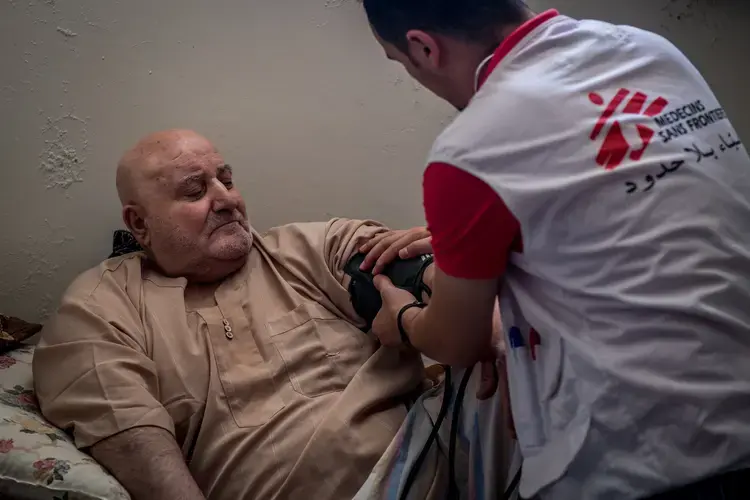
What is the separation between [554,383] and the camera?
87 centimetres

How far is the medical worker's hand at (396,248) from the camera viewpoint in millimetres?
1295

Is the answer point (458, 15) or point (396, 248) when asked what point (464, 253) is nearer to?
point (458, 15)

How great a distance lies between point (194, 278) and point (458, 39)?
0.85 metres

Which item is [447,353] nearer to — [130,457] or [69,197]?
[130,457]

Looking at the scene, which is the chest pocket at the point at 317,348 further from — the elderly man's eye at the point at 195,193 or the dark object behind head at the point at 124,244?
the dark object behind head at the point at 124,244

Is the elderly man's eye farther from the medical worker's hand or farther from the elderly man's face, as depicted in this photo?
the medical worker's hand

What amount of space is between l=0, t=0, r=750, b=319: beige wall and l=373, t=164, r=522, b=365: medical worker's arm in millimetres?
946

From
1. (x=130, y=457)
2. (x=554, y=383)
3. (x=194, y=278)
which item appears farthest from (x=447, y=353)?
(x=194, y=278)

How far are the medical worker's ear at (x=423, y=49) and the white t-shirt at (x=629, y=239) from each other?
4.6 inches

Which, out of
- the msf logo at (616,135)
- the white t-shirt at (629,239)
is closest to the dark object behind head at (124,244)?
the white t-shirt at (629,239)

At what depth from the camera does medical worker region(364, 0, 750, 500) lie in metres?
0.78

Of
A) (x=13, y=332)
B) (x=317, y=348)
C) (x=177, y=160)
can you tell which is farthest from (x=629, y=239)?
(x=13, y=332)

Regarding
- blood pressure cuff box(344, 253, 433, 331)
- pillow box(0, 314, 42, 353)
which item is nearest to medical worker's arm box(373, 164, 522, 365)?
blood pressure cuff box(344, 253, 433, 331)

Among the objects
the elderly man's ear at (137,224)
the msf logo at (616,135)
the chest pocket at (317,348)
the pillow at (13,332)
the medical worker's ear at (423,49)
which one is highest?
the medical worker's ear at (423,49)
